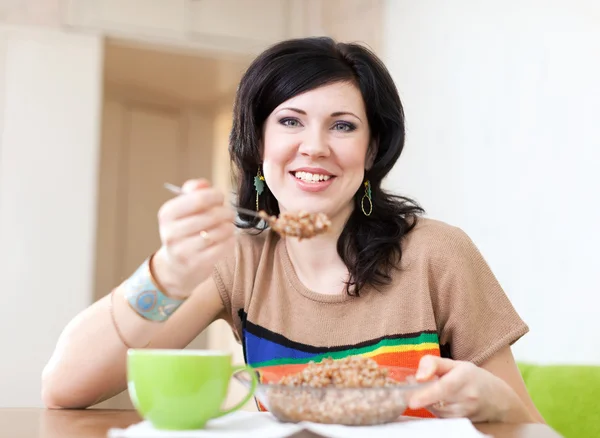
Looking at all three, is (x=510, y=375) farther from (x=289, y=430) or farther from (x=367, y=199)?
(x=289, y=430)

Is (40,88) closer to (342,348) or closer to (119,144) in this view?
(119,144)

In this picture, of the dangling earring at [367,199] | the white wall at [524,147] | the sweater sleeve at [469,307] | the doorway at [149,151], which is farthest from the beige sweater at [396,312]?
the doorway at [149,151]

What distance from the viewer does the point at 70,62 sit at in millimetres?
3627

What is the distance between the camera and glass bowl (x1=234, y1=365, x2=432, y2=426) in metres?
0.79

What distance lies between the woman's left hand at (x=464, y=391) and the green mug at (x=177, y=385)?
27 centimetres

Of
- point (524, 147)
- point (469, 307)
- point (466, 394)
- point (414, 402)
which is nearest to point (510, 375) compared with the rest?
point (469, 307)

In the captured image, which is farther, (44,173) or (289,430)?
(44,173)

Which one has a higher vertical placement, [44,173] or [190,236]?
[44,173]

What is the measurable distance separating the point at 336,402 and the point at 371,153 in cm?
84

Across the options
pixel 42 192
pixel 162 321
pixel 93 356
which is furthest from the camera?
pixel 42 192

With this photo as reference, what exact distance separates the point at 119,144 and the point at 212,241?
3.98 m

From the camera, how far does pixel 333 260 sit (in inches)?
57.4

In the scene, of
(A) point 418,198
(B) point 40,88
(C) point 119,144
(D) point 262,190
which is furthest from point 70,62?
(D) point 262,190

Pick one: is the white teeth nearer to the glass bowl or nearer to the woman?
the woman
